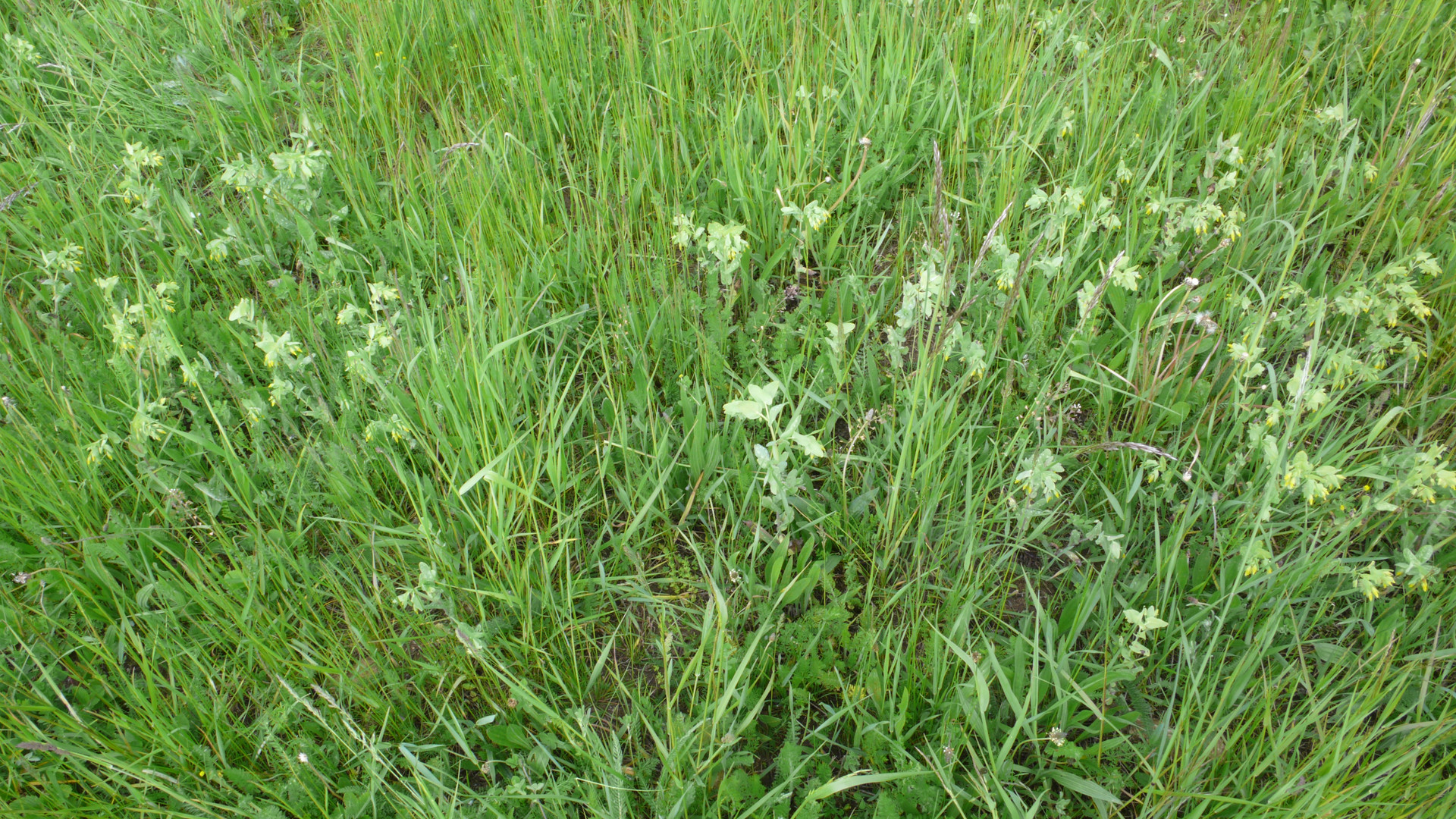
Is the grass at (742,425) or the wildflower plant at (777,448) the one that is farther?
the wildflower plant at (777,448)

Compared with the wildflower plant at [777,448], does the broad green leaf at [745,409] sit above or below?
above

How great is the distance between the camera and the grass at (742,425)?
1.58 metres

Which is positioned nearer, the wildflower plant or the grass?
the grass

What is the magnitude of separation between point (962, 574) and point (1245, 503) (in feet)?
2.52

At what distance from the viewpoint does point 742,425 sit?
206 cm

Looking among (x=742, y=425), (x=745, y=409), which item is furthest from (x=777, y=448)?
(x=742, y=425)

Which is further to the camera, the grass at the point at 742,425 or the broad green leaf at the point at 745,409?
the broad green leaf at the point at 745,409

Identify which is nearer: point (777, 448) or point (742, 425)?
point (777, 448)

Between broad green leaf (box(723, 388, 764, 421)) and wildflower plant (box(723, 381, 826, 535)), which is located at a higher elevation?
broad green leaf (box(723, 388, 764, 421))

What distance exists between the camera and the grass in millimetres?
1576

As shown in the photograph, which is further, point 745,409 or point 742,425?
point 742,425

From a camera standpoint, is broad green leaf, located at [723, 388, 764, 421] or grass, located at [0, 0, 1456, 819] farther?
broad green leaf, located at [723, 388, 764, 421]

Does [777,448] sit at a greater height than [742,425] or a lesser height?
greater

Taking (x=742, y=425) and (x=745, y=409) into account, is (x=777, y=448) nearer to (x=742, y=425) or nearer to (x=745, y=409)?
(x=745, y=409)
